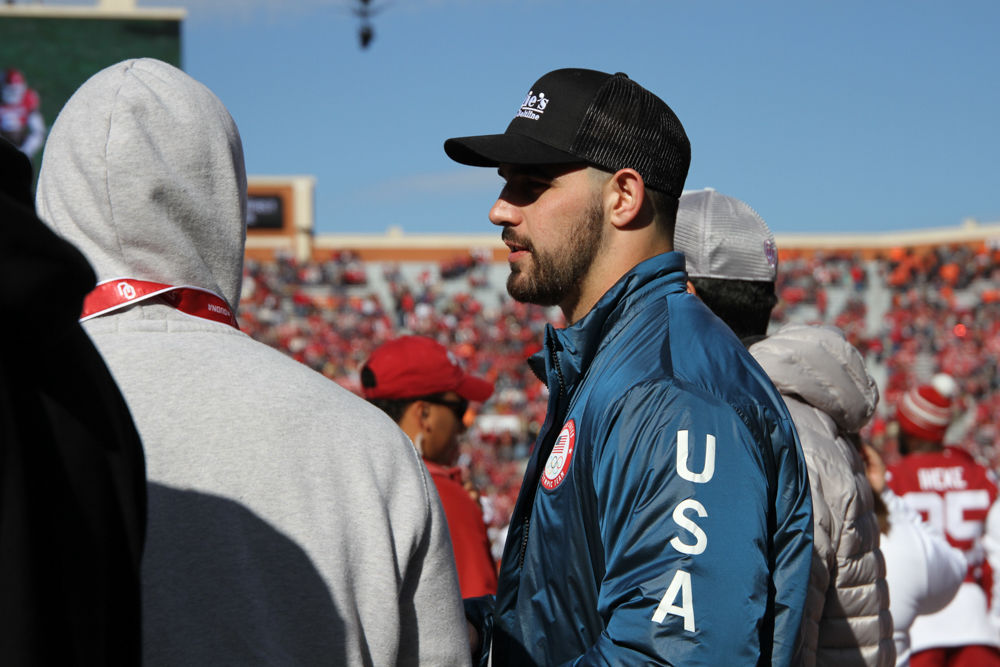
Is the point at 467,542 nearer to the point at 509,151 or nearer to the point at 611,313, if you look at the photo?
the point at 611,313

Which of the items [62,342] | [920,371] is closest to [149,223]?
[62,342]

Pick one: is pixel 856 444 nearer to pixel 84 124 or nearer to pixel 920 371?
pixel 84 124

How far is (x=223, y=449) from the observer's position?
129 centimetres

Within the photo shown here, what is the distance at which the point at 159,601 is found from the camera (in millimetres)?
1241

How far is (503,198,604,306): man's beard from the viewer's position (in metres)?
2.01

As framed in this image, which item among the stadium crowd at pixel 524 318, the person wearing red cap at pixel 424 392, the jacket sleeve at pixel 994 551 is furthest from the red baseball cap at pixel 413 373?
the stadium crowd at pixel 524 318

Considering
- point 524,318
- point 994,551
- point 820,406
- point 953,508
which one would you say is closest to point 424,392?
point 820,406

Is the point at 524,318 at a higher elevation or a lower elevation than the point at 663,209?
lower

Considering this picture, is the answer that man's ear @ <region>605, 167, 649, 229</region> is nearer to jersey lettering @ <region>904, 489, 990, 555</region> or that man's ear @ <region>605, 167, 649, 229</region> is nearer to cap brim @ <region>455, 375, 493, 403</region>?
cap brim @ <region>455, 375, 493, 403</region>

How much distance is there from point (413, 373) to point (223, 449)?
221 centimetres

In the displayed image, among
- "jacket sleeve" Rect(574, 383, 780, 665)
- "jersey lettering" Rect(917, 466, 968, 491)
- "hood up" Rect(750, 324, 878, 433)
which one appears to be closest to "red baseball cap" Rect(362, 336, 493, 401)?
"hood up" Rect(750, 324, 878, 433)

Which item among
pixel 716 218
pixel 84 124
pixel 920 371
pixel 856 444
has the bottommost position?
pixel 920 371

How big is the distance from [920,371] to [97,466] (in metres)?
32.0

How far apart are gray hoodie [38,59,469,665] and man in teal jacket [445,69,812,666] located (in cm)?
28
